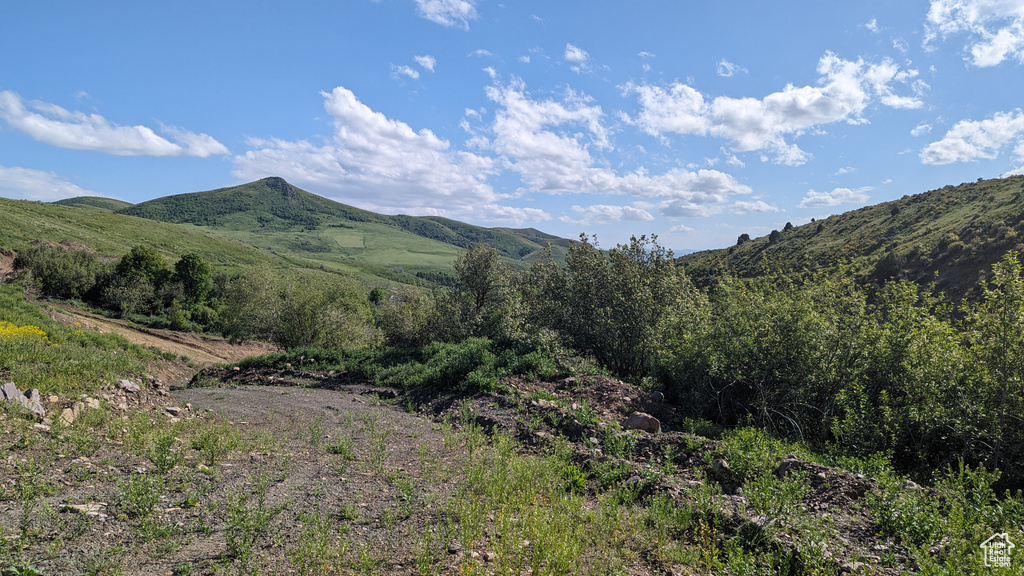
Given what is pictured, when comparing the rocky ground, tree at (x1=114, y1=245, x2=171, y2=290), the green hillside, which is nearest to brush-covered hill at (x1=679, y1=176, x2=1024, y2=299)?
the rocky ground

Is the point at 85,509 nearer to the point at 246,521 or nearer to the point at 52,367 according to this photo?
the point at 246,521

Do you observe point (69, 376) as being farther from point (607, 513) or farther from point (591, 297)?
point (591, 297)

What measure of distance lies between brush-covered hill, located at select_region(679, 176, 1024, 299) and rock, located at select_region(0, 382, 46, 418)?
88.3ft

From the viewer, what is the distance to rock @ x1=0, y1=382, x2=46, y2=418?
796 cm

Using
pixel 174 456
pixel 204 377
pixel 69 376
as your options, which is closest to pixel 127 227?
pixel 204 377

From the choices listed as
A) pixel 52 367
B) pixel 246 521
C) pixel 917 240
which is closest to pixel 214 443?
pixel 246 521

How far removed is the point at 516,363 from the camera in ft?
47.1

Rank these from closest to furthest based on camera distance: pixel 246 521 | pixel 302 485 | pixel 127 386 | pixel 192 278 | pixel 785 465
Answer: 1. pixel 246 521
2. pixel 302 485
3. pixel 785 465
4. pixel 127 386
5. pixel 192 278

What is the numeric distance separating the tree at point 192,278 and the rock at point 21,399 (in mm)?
53301

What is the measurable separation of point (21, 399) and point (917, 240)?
211ft

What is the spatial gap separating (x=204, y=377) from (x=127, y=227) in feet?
376

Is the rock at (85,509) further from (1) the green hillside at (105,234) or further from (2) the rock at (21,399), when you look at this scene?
(1) the green hillside at (105,234)

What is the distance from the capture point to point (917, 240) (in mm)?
44719

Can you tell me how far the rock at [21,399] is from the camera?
7.96 meters
